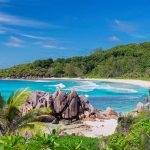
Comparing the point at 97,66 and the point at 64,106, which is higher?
the point at 97,66

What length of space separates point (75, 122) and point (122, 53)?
339ft

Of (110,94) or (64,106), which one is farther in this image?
(110,94)

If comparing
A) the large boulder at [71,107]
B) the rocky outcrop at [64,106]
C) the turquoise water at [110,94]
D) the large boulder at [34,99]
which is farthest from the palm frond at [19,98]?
the turquoise water at [110,94]

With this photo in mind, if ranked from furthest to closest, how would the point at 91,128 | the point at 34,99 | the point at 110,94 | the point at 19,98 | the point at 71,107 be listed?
1. the point at 110,94
2. the point at 34,99
3. the point at 71,107
4. the point at 91,128
5. the point at 19,98

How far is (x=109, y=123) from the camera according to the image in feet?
92.0

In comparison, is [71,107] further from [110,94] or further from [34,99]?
[110,94]

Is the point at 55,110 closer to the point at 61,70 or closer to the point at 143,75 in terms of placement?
the point at 143,75

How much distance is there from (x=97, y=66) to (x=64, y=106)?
96835mm

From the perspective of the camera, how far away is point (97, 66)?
126 metres

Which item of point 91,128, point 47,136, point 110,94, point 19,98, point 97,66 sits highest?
point 97,66

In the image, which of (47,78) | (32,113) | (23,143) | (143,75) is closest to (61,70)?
(47,78)

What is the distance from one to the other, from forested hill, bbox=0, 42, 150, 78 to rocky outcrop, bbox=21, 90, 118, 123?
76.2 m

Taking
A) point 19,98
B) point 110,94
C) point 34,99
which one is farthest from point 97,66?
point 19,98

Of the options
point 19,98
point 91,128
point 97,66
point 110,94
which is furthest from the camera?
point 97,66
